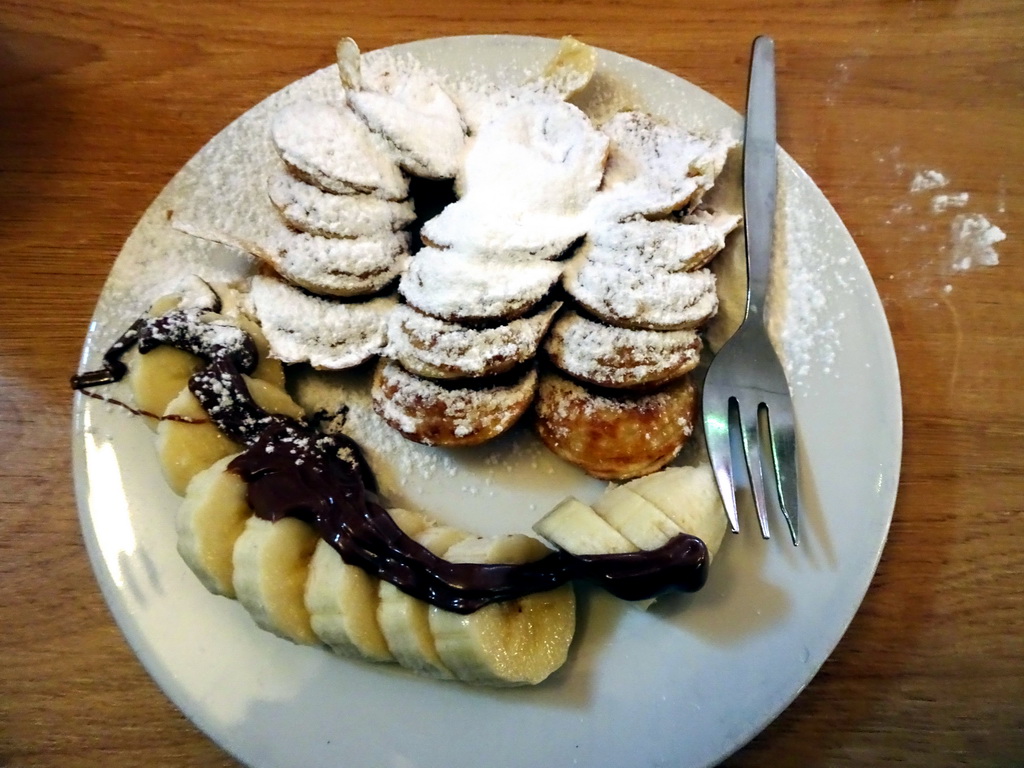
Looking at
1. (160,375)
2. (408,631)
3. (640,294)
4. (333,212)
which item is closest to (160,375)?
(160,375)

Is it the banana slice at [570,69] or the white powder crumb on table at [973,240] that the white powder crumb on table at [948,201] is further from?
the banana slice at [570,69]

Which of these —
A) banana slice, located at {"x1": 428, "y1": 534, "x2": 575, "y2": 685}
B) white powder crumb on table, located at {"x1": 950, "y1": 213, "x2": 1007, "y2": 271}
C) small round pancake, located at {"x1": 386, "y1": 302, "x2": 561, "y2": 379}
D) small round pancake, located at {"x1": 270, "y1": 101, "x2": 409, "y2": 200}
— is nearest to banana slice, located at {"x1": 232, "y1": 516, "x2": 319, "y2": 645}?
banana slice, located at {"x1": 428, "y1": 534, "x2": 575, "y2": 685}

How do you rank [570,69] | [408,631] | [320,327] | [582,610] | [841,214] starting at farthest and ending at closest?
[841,214]
[570,69]
[320,327]
[582,610]
[408,631]

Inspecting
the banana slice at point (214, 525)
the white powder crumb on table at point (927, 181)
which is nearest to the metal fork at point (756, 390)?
the white powder crumb on table at point (927, 181)

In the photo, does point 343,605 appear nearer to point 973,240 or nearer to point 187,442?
point 187,442

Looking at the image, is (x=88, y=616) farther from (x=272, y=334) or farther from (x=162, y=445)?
(x=272, y=334)
